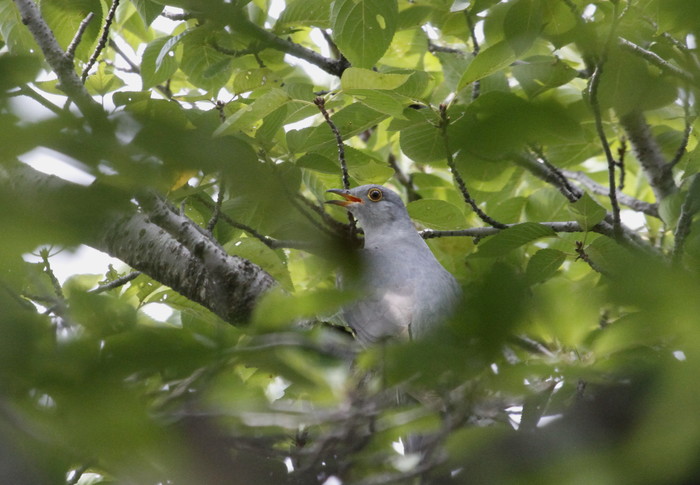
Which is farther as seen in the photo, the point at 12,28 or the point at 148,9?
the point at 12,28

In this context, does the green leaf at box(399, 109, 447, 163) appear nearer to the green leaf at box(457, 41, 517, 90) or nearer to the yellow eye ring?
the green leaf at box(457, 41, 517, 90)

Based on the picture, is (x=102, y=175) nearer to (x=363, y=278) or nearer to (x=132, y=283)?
(x=363, y=278)

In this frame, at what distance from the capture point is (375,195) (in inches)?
254

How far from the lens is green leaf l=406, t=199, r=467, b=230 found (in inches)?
190

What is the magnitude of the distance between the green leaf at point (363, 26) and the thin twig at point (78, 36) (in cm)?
145

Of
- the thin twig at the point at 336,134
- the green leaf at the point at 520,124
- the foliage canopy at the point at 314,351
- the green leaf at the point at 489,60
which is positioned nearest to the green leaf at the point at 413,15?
the thin twig at the point at 336,134

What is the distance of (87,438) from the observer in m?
0.97

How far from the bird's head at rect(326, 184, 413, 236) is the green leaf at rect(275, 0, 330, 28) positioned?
1638 millimetres

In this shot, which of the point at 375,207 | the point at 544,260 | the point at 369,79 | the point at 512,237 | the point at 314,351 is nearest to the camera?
the point at 314,351

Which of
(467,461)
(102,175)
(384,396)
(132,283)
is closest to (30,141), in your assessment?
(102,175)

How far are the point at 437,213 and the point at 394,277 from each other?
529 mm

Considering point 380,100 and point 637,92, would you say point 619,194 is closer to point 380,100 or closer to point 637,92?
point 380,100

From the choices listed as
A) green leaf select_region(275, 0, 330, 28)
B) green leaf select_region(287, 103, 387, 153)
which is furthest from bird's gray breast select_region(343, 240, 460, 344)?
green leaf select_region(275, 0, 330, 28)

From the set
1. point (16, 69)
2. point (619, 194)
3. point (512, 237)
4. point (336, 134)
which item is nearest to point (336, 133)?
point (336, 134)
